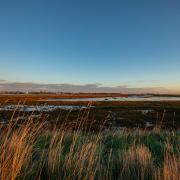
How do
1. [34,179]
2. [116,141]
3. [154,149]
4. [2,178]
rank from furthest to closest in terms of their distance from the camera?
[116,141] < [154,149] < [34,179] < [2,178]

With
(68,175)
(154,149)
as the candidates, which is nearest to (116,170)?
(68,175)

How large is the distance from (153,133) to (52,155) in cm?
581

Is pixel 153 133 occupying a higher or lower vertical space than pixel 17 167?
lower

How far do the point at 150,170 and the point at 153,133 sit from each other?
5140 millimetres

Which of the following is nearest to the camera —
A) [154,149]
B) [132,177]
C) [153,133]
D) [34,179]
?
[34,179]

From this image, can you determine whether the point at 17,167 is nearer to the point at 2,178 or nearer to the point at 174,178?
the point at 2,178

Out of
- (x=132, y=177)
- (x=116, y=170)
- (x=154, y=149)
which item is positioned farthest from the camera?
(x=154, y=149)

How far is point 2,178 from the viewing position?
2697 mm

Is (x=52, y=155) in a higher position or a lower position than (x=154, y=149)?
higher

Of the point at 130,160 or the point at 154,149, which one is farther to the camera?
the point at 154,149

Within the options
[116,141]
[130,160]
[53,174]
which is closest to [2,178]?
[53,174]

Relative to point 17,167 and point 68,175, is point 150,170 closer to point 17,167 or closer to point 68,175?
point 68,175

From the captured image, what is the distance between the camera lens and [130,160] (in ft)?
13.4

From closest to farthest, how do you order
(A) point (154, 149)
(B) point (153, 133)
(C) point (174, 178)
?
(C) point (174, 178) < (A) point (154, 149) < (B) point (153, 133)
